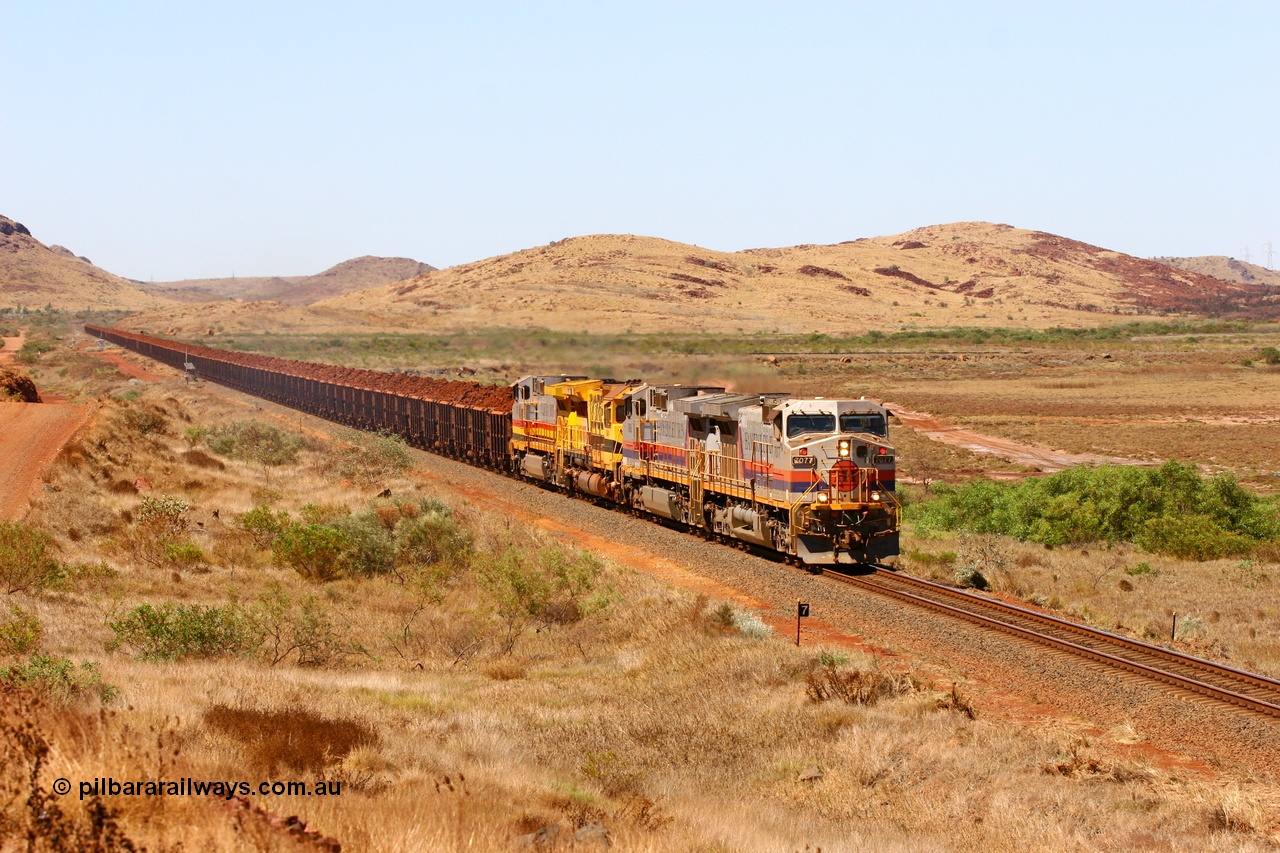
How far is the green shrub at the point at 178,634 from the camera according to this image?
16.3 metres

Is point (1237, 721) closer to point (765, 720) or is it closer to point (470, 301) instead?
point (765, 720)

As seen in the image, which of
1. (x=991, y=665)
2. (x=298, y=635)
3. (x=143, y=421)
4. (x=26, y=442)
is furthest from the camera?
(x=143, y=421)

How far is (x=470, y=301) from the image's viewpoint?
172 meters

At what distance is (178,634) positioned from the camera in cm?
1658

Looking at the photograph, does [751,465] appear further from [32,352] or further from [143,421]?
[32,352]

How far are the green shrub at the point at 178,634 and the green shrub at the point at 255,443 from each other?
26.2 meters

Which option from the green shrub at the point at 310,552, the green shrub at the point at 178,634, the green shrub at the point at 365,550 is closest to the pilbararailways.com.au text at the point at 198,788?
the green shrub at the point at 178,634

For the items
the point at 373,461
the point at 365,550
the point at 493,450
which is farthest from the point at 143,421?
the point at 365,550

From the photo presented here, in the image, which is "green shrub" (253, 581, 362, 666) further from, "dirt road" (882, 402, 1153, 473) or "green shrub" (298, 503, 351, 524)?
"dirt road" (882, 402, 1153, 473)

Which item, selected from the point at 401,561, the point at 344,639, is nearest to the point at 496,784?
the point at 344,639

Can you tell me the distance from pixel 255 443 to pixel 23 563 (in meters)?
26.2

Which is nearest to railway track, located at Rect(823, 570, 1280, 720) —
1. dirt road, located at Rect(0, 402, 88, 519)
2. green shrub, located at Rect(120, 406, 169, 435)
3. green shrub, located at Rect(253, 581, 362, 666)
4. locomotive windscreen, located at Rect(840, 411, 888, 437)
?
locomotive windscreen, located at Rect(840, 411, 888, 437)

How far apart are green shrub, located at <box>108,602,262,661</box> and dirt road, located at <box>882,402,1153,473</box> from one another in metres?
40.2

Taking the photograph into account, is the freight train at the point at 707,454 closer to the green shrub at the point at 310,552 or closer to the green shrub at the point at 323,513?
the green shrub at the point at 323,513
